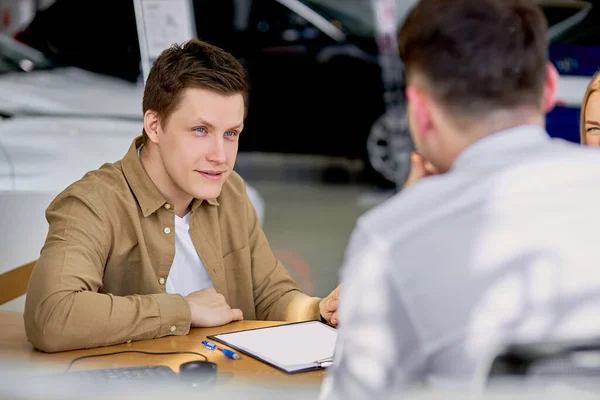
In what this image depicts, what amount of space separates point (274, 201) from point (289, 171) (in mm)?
1564

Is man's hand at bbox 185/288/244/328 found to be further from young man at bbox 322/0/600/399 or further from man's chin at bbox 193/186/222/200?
young man at bbox 322/0/600/399

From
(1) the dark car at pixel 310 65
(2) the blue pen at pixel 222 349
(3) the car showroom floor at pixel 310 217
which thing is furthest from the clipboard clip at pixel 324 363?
(1) the dark car at pixel 310 65

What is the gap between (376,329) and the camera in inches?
38.5

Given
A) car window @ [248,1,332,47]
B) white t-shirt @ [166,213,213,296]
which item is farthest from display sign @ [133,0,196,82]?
car window @ [248,1,332,47]

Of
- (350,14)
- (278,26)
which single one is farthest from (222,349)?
(350,14)

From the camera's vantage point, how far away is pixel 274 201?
7.07 meters

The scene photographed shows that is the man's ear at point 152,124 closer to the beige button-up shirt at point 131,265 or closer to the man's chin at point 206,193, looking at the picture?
the beige button-up shirt at point 131,265

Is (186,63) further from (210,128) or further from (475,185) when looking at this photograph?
(475,185)

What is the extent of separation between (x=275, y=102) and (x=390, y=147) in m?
1.29

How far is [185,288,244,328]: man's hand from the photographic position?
1826mm

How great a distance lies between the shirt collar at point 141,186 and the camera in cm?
199

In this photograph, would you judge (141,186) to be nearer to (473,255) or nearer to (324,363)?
(324,363)

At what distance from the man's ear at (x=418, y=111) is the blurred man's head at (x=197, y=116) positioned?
900mm

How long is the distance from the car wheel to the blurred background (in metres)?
0.01
